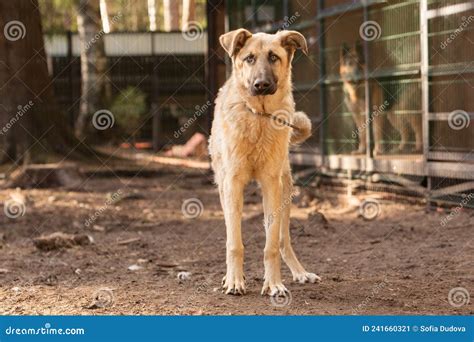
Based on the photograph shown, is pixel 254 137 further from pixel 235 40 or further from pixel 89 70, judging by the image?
pixel 89 70

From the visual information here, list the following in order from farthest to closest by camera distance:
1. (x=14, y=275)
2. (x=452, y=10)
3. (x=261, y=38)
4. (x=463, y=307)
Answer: (x=452, y=10)
(x=14, y=275)
(x=261, y=38)
(x=463, y=307)

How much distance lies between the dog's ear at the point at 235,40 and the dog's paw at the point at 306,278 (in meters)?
1.80

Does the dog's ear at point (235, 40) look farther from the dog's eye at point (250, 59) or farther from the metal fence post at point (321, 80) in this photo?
the metal fence post at point (321, 80)

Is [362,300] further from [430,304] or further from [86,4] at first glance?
[86,4]

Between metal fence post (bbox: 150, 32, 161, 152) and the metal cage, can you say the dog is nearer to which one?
the metal cage

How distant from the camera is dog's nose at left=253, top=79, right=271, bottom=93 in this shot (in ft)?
18.1

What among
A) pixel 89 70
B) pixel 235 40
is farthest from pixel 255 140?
pixel 89 70

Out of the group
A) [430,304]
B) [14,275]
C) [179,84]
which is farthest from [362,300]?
[179,84]

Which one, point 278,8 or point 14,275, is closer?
point 14,275

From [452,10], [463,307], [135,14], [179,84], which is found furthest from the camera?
[135,14]

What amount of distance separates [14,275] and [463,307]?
363 centimetres

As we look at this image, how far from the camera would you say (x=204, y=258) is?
24.9 ft

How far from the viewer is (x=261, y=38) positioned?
578 centimetres

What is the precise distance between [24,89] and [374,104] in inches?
226
